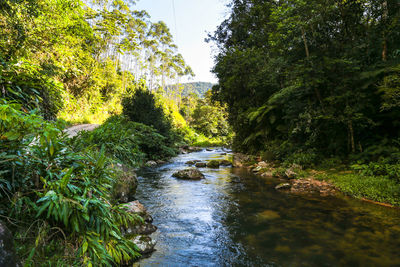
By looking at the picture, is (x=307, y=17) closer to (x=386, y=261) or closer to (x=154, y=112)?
(x=386, y=261)

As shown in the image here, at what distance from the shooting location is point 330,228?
14.6 ft

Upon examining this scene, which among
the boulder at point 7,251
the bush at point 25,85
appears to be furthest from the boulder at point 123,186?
the boulder at point 7,251

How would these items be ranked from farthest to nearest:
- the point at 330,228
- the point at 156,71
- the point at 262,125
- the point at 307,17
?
the point at 156,71, the point at 262,125, the point at 307,17, the point at 330,228

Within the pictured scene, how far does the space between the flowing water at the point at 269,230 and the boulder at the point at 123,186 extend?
0.61 meters

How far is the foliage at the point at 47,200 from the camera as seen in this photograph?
7.25ft

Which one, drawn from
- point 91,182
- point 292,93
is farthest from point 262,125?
point 91,182

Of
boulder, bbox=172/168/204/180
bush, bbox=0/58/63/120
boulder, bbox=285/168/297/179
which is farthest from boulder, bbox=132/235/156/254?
boulder, bbox=285/168/297/179

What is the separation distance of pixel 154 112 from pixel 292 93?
28.6ft

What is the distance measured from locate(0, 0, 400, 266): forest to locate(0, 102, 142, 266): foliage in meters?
0.01

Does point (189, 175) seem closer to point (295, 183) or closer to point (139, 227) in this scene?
point (295, 183)

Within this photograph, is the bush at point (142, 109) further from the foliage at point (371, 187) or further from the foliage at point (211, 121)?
the foliage at point (211, 121)

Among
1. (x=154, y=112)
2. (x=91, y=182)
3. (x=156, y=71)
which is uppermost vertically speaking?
(x=156, y=71)

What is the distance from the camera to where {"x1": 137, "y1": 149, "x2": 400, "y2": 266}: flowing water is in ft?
11.5

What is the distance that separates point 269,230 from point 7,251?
4180 mm
